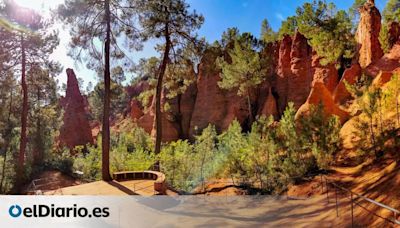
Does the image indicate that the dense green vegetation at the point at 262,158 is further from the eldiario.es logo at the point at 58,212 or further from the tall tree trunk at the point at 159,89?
the eldiario.es logo at the point at 58,212

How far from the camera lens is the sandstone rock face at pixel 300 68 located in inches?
404

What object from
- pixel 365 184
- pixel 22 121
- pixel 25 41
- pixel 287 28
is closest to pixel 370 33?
pixel 287 28

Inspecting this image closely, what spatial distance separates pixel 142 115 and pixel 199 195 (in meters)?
5.49

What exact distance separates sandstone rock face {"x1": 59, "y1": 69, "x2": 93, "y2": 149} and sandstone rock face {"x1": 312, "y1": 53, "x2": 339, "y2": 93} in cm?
601

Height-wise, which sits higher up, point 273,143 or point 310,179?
point 273,143

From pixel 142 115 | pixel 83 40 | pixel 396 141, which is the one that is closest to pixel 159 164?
pixel 83 40

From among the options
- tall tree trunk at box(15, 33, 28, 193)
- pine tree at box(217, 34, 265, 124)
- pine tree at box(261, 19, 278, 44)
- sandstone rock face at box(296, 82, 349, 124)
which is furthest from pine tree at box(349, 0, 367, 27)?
tall tree trunk at box(15, 33, 28, 193)

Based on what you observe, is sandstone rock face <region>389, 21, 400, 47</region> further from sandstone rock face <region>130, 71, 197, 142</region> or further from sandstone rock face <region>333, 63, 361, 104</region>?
sandstone rock face <region>130, 71, 197, 142</region>

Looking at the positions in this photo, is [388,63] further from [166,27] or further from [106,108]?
[106,108]

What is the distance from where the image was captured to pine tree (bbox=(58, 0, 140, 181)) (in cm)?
516

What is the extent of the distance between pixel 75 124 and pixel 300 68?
6.27 metres

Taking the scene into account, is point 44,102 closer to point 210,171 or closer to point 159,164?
point 159,164

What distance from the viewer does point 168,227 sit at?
4.09 m

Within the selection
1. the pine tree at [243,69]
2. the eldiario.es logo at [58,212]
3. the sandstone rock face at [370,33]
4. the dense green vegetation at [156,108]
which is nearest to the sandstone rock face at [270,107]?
the pine tree at [243,69]
